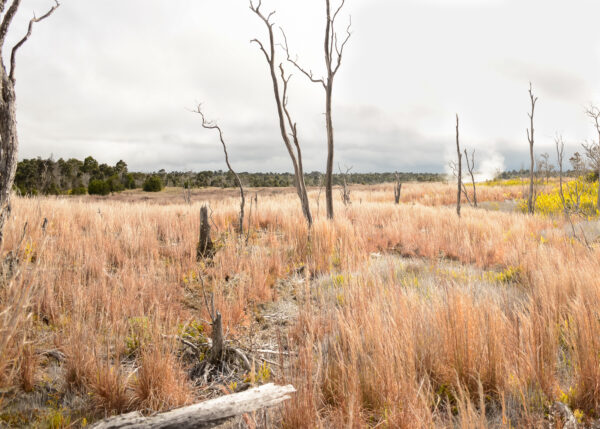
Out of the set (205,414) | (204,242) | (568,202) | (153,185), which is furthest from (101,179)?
(205,414)

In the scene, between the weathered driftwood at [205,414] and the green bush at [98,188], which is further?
the green bush at [98,188]

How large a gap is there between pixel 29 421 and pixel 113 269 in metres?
3.11

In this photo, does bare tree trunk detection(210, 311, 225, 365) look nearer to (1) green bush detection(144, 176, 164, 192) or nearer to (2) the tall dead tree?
(2) the tall dead tree

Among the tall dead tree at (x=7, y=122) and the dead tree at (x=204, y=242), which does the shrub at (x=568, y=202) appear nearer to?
the dead tree at (x=204, y=242)

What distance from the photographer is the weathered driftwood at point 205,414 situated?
163 centimetres

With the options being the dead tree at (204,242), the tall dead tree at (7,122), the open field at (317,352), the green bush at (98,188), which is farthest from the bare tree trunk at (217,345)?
the green bush at (98,188)

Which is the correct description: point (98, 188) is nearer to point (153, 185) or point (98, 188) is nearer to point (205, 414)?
point (153, 185)

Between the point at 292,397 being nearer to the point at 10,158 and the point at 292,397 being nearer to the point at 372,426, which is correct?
the point at 372,426

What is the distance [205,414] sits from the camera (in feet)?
5.66

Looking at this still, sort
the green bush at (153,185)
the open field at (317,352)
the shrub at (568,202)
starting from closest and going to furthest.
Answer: the open field at (317,352), the shrub at (568,202), the green bush at (153,185)

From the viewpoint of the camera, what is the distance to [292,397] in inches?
76.3

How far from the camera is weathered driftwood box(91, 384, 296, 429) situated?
1.63m

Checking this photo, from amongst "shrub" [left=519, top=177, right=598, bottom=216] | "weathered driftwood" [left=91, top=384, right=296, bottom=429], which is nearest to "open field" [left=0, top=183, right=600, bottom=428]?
"weathered driftwood" [left=91, top=384, right=296, bottom=429]

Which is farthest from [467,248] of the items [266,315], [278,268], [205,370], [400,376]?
[205,370]
